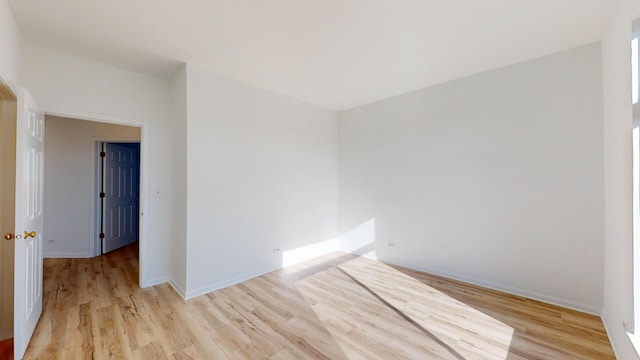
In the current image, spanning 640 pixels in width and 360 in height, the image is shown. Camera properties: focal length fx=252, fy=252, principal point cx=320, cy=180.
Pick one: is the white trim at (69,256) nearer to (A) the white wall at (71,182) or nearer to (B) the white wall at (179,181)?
(A) the white wall at (71,182)

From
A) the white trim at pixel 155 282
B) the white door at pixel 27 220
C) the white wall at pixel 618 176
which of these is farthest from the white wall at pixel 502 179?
the white door at pixel 27 220

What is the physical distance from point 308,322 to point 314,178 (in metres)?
2.39

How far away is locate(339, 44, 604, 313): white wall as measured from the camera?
8.09 ft

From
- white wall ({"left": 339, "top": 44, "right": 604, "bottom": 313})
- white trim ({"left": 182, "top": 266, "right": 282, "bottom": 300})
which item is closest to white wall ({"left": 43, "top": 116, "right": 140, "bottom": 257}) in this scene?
white trim ({"left": 182, "top": 266, "right": 282, "bottom": 300})

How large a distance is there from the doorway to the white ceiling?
2.51 metres

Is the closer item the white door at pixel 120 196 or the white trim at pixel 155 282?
the white trim at pixel 155 282

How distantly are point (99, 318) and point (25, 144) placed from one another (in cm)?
163

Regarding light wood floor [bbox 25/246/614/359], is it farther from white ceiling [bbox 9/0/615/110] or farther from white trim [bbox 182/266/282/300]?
white ceiling [bbox 9/0/615/110]

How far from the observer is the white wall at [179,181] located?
9.25ft

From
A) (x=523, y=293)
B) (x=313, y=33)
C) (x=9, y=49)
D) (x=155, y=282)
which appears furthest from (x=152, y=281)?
(x=523, y=293)

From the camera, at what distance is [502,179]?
2920 millimetres

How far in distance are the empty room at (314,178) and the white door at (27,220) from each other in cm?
2

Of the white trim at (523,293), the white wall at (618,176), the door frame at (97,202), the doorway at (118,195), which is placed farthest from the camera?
the doorway at (118,195)

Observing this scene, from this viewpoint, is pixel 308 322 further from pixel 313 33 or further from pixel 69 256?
pixel 69 256
